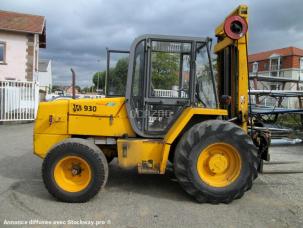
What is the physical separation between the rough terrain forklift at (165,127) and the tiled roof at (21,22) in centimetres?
1868

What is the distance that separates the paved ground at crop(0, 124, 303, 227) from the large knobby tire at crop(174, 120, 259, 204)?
0.22 metres

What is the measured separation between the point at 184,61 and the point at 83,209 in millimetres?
2910

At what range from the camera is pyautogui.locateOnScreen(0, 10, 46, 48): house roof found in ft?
74.6

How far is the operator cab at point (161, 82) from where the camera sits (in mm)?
5770

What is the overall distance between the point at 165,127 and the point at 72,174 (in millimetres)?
1698

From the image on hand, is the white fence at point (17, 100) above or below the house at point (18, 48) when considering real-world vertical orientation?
below

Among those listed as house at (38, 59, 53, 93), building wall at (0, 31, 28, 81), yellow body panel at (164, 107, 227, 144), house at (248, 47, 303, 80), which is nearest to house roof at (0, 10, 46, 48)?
building wall at (0, 31, 28, 81)

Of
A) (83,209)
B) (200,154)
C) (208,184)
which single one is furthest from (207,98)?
(83,209)

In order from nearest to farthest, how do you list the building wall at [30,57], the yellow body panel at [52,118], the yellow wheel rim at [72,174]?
the yellow wheel rim at [72,174] < the yellow body panel at [52,118] < the building wall at [30,57]

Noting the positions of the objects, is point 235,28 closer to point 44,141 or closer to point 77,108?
point 77,108

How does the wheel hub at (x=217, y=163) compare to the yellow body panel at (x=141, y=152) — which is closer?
the wheel hub at (x=217, y=163)

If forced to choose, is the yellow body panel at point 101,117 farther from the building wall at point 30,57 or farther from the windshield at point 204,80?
the building wall at point 30,57

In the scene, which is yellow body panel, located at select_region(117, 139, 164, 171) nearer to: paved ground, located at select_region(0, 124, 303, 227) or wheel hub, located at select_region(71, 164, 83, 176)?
paved ground, located at select_region(0, 124, 303, 227)

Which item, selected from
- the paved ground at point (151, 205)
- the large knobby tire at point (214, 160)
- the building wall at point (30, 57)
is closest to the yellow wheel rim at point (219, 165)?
the large knobby tire at point (214, 160)
